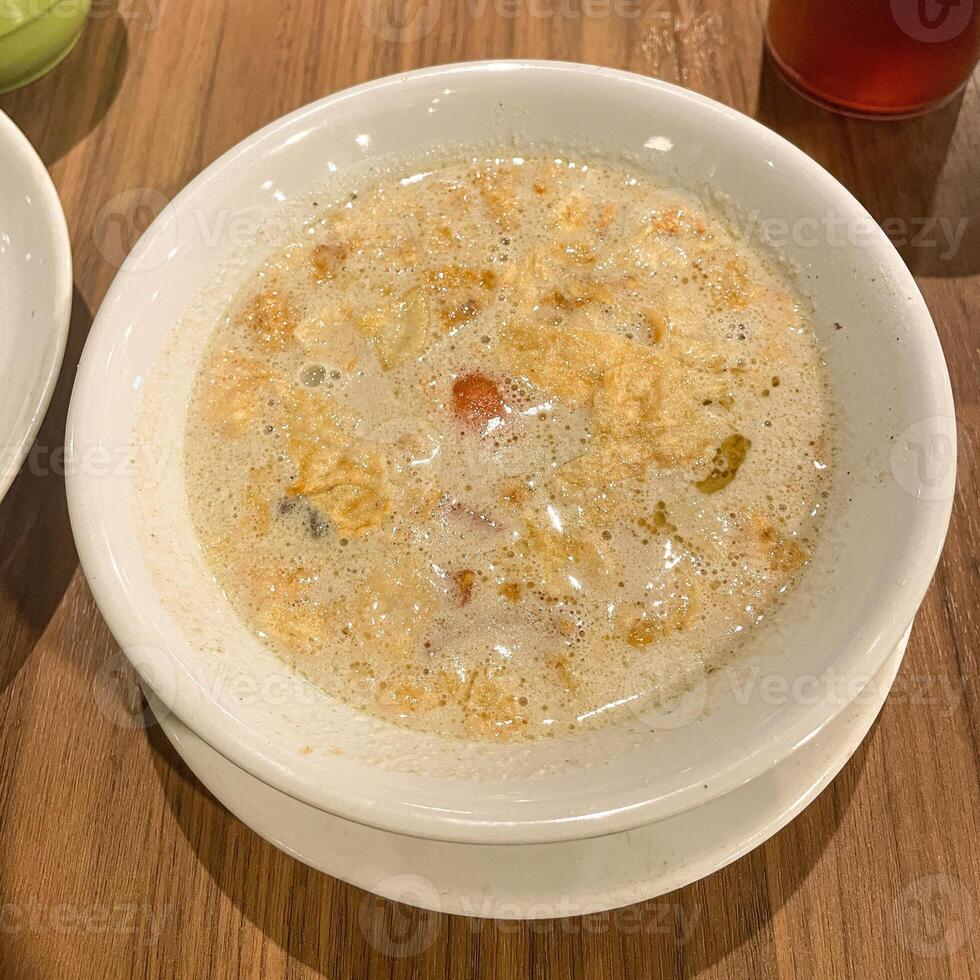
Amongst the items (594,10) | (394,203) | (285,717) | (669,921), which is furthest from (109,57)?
(669,921)

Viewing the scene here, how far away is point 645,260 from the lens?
1130 millimetres

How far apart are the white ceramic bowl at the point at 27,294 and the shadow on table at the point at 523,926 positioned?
596 mm

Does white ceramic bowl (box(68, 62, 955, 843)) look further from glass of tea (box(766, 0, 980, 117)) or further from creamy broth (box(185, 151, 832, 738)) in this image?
glass of tea (box(766, 0, 980, 117))

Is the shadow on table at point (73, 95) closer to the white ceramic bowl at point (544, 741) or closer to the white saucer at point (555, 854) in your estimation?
the white ceramic bowl at point (544, 741)

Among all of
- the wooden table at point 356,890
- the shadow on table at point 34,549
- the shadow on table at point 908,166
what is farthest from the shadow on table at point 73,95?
the shadow on table at point 908,166

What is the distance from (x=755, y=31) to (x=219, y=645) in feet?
4.87

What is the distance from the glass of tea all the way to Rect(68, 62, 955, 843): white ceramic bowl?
1.28 ft

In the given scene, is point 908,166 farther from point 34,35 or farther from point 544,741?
point 34,35

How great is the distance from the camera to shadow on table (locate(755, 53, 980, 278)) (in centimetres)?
134

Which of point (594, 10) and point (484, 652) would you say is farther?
point (594, 10)

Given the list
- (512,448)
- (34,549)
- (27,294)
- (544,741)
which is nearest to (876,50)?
(512,448)

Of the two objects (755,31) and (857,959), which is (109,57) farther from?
(857,959)

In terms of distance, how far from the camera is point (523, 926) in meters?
0.93

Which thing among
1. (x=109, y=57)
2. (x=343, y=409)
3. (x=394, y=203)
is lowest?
(x=343, y=409)
